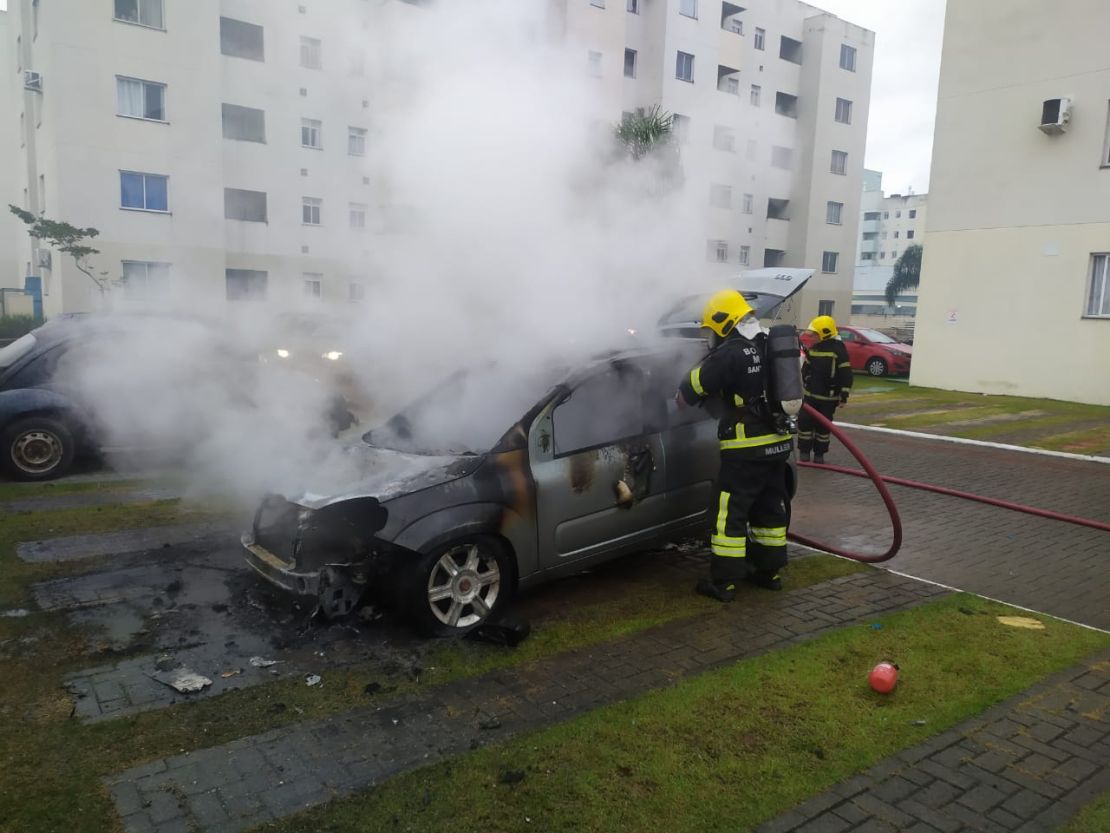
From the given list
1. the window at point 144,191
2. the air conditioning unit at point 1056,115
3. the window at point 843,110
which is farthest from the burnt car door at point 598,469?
the air conditioning unit at point 1056,115

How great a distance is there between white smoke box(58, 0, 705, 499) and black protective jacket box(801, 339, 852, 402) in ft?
6.97

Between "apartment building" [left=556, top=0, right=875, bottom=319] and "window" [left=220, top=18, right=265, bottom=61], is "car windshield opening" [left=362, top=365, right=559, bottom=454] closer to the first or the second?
"apartment building" [left=556, top=0, right=875, bottom=319]

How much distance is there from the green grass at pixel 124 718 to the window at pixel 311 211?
4160mm

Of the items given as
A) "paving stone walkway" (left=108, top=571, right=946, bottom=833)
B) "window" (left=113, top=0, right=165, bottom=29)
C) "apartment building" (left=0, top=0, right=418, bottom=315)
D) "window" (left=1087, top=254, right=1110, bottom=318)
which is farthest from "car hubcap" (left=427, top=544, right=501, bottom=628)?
"window" (left=1087, top=254, right=1110, bottom=318)

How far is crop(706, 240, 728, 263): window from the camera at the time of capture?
25.7ft

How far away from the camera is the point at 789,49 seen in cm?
870

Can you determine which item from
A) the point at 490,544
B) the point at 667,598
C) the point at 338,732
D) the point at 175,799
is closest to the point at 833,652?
the point at 667,598

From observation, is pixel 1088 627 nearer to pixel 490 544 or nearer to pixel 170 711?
pixel 490 544

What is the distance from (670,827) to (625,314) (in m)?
4.73

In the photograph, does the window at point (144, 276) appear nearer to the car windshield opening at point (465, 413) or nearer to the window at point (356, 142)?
the window at point (356, 142)

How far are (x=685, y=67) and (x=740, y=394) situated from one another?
16.3ft

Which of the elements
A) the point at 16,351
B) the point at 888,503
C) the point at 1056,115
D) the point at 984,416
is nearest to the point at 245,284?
the point at 16,351

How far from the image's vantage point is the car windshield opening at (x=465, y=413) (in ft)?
16.3

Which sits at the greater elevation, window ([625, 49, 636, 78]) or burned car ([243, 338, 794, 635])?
window ([625, 49, 636, 78])
